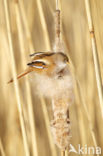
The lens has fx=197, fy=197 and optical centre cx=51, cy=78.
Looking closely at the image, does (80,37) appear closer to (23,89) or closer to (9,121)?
(23,89)

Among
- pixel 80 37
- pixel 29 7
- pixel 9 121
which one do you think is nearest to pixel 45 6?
pixel 29 7

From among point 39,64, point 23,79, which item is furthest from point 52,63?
point 23,79

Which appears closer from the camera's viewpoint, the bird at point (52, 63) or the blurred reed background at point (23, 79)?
the bird at point (52, 63)

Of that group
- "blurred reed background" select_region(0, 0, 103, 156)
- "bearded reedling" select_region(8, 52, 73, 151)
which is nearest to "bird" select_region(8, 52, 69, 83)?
"bearded reedling" select_region(8, 52, 73, 151)

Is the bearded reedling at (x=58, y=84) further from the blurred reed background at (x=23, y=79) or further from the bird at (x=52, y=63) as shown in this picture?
the blurred reed background at (x=23, y=79)

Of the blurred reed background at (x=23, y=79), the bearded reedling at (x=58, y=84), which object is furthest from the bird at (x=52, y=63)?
the blurred reed background at (x=23, y=79)

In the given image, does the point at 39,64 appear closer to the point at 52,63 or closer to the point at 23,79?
the point at 52,63

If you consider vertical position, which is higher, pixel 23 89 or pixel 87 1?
pixel 87 1

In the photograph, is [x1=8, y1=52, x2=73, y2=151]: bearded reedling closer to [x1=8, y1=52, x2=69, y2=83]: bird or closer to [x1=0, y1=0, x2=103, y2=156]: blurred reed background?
[x1=8, y1=52, x2=69, y2=83]: bird
